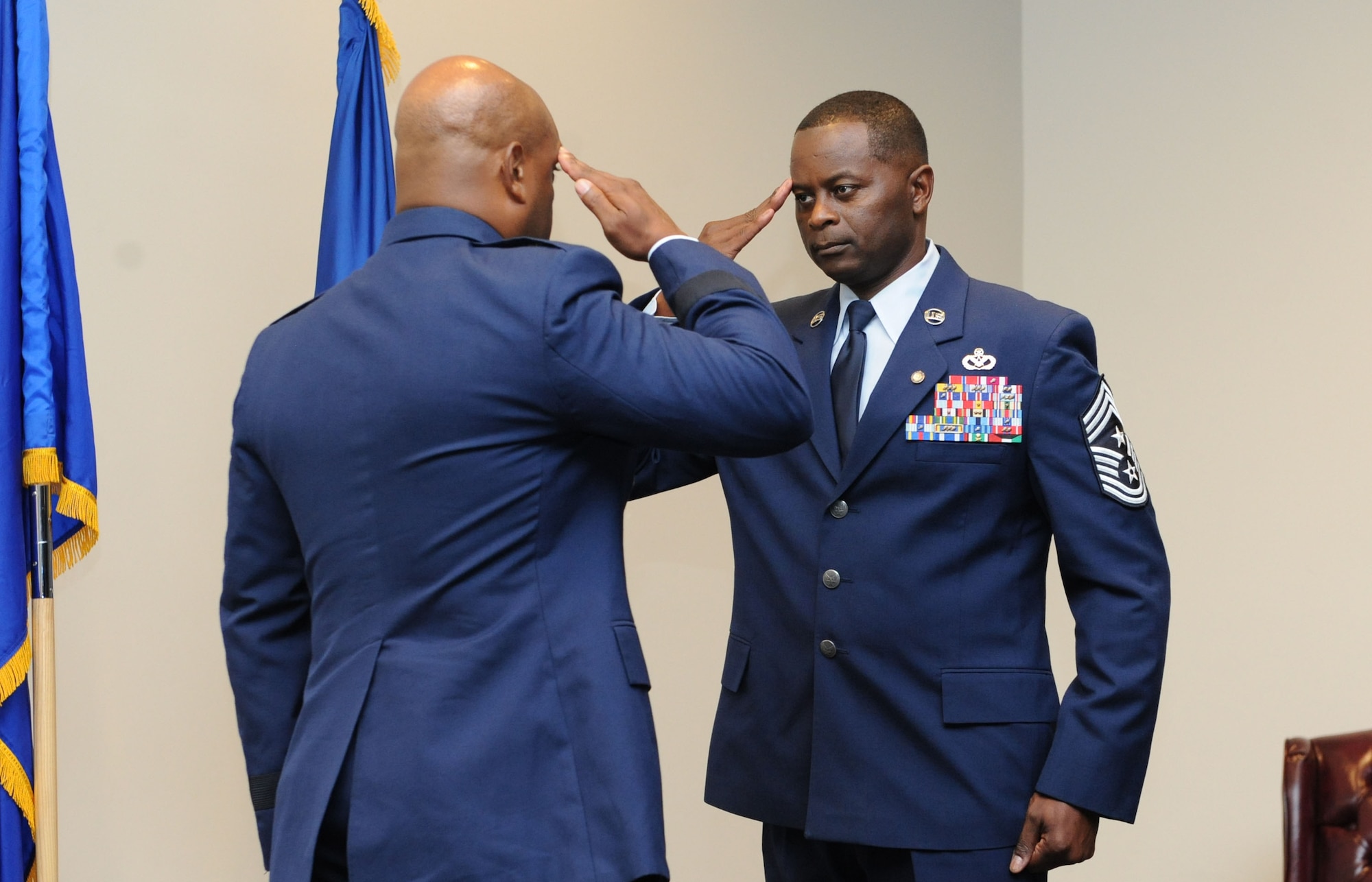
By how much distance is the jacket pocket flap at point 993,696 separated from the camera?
71.4 inches

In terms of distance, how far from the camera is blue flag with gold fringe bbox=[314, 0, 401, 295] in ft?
8.30

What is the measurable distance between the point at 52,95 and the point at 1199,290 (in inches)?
114

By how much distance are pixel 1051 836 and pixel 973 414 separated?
583 millimetres

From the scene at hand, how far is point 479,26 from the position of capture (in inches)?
118

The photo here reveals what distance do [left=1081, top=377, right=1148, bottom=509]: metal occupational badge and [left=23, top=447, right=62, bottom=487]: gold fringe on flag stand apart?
5.45ft

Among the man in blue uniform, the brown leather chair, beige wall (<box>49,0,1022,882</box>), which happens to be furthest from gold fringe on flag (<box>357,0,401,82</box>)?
the brown leather chair

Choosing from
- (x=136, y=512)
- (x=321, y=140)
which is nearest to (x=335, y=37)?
(x=321, y=140)

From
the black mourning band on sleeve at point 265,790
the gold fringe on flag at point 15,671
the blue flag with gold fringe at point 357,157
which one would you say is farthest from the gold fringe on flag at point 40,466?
the black mourning band on sleeve at point 265,790

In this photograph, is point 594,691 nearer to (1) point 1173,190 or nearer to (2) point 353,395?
(2) point 353,395

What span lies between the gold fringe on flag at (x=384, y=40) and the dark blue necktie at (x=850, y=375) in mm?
1191

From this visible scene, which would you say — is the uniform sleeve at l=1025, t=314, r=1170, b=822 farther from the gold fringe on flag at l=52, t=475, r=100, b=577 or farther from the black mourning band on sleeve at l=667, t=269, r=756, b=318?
the gold fringe on flag at l=52, t=475, r=100, b=577

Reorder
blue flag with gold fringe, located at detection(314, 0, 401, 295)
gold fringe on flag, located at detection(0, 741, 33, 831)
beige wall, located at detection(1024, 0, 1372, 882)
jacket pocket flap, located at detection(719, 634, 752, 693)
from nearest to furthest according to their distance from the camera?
jacket pocket flap, located at detection(719, 634, 752, 693) → gold fringe on flag, located at detection(0, 741, 33, 831) → blue flag with gold fringe, located at detection(314, 0, 401, 295) → beige wall, located at detection(1024, 0, 1372, 882)

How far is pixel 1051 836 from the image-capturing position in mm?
1758

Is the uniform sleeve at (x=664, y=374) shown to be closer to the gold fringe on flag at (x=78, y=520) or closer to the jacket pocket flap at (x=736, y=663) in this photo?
the jacket pocket flap at (x=736, y=663)
